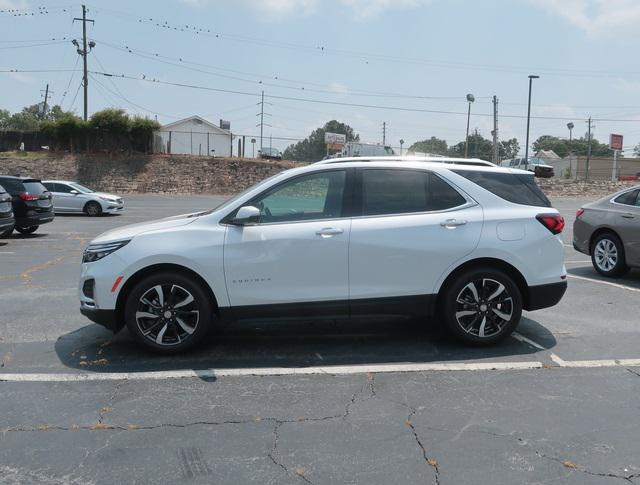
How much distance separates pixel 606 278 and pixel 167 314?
7.13m

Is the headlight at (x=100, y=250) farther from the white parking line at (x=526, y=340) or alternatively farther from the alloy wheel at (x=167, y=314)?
the white parking line at (x=526, y=340)

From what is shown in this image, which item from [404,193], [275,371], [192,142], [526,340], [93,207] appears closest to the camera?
[275,371]

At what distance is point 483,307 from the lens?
17.3 feet

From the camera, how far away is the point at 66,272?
970 cm

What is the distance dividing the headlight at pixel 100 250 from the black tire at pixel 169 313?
39 cm

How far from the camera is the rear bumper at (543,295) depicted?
5387 mm

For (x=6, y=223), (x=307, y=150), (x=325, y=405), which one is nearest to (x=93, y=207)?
(x=6, y=223)

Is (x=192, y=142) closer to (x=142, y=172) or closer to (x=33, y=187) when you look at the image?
(x=142, y=172)

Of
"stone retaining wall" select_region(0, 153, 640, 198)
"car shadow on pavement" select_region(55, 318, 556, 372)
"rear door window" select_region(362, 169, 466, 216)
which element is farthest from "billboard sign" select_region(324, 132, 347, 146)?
"rear door window" select_region(362, 169, 466, 216)

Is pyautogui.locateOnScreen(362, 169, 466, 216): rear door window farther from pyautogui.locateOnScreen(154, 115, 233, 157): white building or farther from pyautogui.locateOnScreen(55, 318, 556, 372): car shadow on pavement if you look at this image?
pyautogui.locateOnScreen(154, 115, 233, 157): white building

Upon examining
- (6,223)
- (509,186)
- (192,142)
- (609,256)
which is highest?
(192,142)

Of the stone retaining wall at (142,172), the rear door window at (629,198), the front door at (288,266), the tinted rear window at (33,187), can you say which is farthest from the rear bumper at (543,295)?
the stone retaining wall at (142,172)

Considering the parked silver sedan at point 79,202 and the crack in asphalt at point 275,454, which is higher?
the parked silver sedan at point 79,202

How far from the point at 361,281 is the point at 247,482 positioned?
7.71 ft
